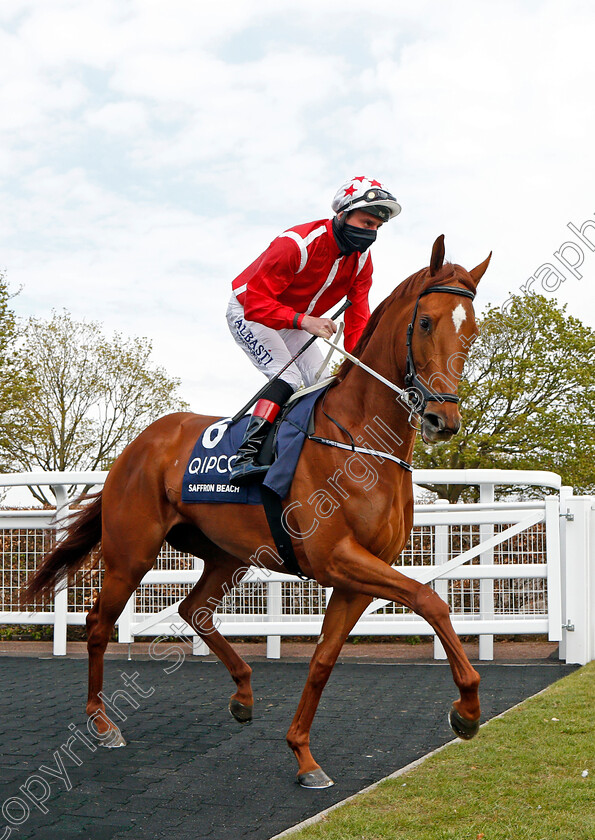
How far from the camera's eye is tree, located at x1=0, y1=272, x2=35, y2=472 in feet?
82.2

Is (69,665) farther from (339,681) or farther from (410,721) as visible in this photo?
(410,721)

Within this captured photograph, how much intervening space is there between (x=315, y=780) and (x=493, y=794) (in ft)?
2.61

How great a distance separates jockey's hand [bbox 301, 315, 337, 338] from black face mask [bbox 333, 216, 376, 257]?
1.55 ft

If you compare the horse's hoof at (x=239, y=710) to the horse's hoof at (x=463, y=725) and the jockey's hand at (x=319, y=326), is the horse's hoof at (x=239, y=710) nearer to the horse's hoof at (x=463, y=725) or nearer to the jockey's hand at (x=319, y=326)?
the horse's hoof at (x=463, y=725)

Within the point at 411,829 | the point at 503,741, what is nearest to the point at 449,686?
the point at 503,741

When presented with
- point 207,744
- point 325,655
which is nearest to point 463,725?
point 325,655

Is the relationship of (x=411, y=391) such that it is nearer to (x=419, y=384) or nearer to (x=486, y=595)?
(x=419, y=384)

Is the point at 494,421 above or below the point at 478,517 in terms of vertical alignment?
above

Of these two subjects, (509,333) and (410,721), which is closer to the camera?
(410,721)

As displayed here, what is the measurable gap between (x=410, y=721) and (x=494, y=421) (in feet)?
60.0

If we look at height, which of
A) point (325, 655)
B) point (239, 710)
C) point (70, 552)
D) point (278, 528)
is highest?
point (278, 528)

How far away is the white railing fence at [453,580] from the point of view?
725 centimetres

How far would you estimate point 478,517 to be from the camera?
24.0 ft

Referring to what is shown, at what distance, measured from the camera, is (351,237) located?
14.2 feet
